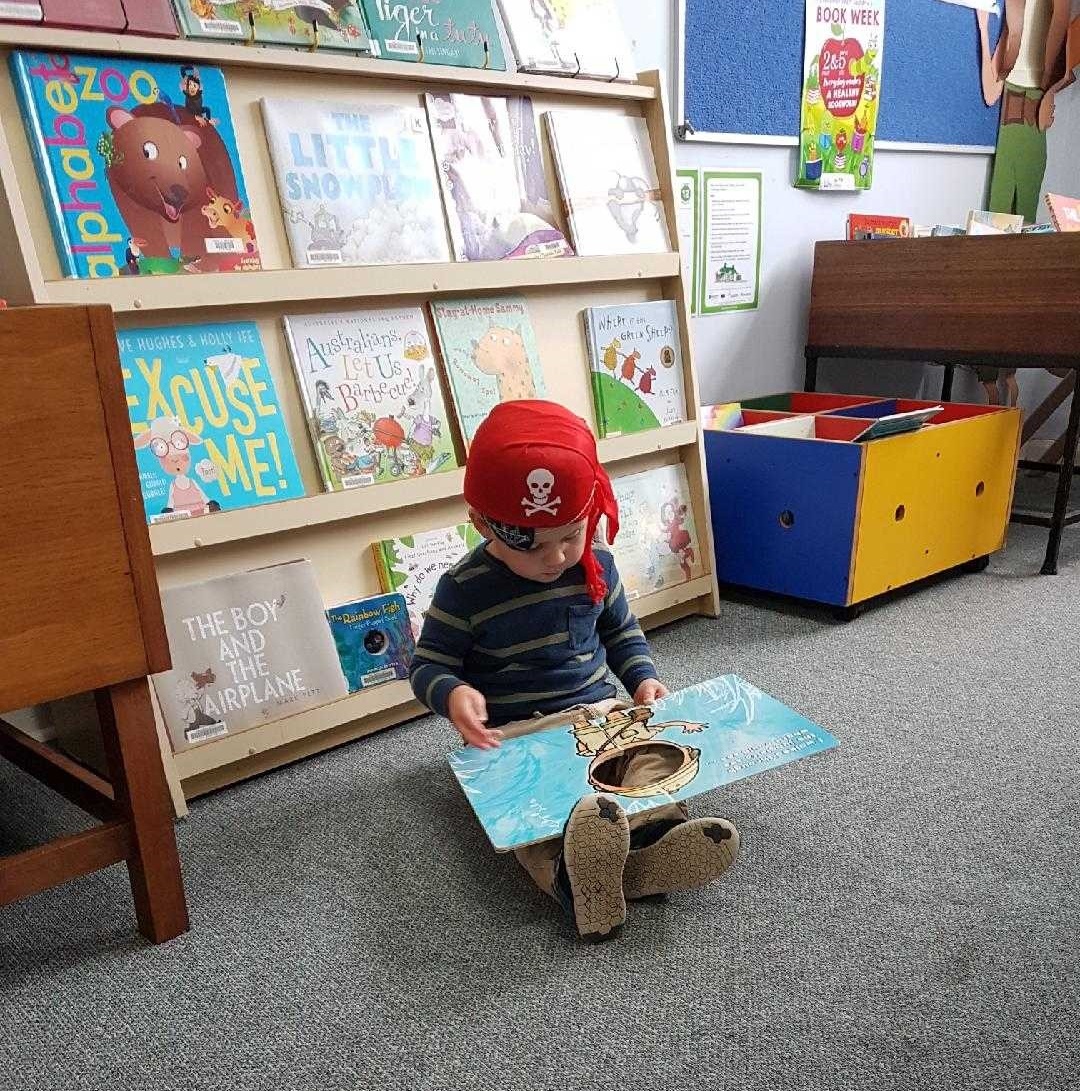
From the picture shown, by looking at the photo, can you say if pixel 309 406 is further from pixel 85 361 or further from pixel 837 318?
pixel 837 318

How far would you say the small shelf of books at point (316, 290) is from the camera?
125cm

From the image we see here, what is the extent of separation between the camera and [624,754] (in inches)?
44.9

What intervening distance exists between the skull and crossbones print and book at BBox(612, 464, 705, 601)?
0.81 metres

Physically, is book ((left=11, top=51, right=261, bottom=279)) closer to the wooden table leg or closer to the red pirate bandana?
the red pirate bandana

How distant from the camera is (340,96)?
1468mm

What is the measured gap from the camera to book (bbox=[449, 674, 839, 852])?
103cm

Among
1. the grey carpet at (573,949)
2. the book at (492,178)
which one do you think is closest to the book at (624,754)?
the grey carpet at (573,949)

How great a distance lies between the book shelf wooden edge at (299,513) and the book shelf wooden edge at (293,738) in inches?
11.4

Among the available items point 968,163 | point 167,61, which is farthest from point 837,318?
point 167,61

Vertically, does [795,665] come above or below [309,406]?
below

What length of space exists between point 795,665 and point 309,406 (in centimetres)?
101

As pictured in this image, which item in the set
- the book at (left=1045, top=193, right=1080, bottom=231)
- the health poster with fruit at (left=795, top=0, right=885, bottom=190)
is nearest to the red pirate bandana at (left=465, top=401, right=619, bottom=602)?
the health poster with fruit at (left=795, top=0, right=885, bottom=190)

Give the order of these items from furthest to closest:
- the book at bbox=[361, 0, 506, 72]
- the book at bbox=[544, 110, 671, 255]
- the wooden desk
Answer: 1. the wooden desk
2. the book at bbox=[544, 110, 671, 255]
3. the book at bbox=[361, 0, 506, 72]

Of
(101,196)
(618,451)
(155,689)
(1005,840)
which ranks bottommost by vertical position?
(1005,840)
